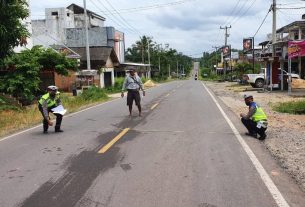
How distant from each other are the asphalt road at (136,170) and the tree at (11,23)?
4.79 meters

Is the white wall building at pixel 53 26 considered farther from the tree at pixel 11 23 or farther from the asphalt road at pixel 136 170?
the asphalt road at pixel 136 170

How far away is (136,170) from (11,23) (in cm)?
1006

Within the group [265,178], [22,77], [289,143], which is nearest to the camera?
[265,178]

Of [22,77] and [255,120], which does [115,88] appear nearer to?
[22,77]

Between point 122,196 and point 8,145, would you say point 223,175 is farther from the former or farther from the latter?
point 8,145

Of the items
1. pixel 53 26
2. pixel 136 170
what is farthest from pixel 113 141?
pixel 53 26

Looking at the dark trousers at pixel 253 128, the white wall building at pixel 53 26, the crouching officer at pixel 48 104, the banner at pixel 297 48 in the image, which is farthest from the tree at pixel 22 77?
the white wall building at pixel 53 26

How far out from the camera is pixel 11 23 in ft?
51.2

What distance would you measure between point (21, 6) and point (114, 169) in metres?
10.1

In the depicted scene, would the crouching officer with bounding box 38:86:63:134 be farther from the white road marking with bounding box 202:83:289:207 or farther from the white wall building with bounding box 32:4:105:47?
the white wall building with bounding box 32:4:105:47

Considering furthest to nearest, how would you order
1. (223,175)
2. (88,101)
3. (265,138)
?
(88,101)
(265,138)
(223,175)

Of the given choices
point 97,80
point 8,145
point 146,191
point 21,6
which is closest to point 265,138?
point 146,191

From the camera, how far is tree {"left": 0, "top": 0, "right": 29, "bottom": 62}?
1522cm

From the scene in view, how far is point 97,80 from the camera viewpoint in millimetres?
44656
